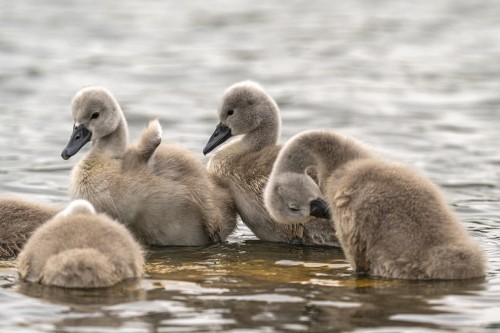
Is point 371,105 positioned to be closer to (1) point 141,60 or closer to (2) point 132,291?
(1) point 141,60

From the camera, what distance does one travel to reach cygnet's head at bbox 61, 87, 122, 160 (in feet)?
33.4

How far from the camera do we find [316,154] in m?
9.02

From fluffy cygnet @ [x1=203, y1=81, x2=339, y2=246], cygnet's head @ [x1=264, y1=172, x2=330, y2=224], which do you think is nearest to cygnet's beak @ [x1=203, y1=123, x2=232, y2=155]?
fluffy cygnet @ [x1=203, y1=81, x2=339, y2=246]

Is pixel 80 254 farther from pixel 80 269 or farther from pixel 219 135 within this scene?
pixel 219 135

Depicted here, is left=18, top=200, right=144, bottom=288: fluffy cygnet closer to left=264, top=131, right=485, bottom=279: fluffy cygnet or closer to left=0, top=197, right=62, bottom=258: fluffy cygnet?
left=0, top=197, right=62, bottom=258: fluffy cygnet

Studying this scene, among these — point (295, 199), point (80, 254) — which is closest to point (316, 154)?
point (295, 199)

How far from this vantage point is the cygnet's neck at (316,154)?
901 centimetres

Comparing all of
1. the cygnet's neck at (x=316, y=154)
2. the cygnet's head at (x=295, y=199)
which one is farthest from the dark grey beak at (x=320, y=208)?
the cygnet's neck at (x=316, y=154)

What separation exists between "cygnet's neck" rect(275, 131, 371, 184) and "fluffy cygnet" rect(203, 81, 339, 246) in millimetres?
1142

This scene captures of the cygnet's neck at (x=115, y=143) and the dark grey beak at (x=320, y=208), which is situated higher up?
the cygnet's neck at (x=115, y=143)

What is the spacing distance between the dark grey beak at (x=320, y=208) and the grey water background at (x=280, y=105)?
18.8 inches

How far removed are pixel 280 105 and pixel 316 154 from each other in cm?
908

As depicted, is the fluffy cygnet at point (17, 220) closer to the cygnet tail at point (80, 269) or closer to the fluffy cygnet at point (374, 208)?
the cygnet tail at point (80, 269)

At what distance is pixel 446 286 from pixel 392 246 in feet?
1.52
